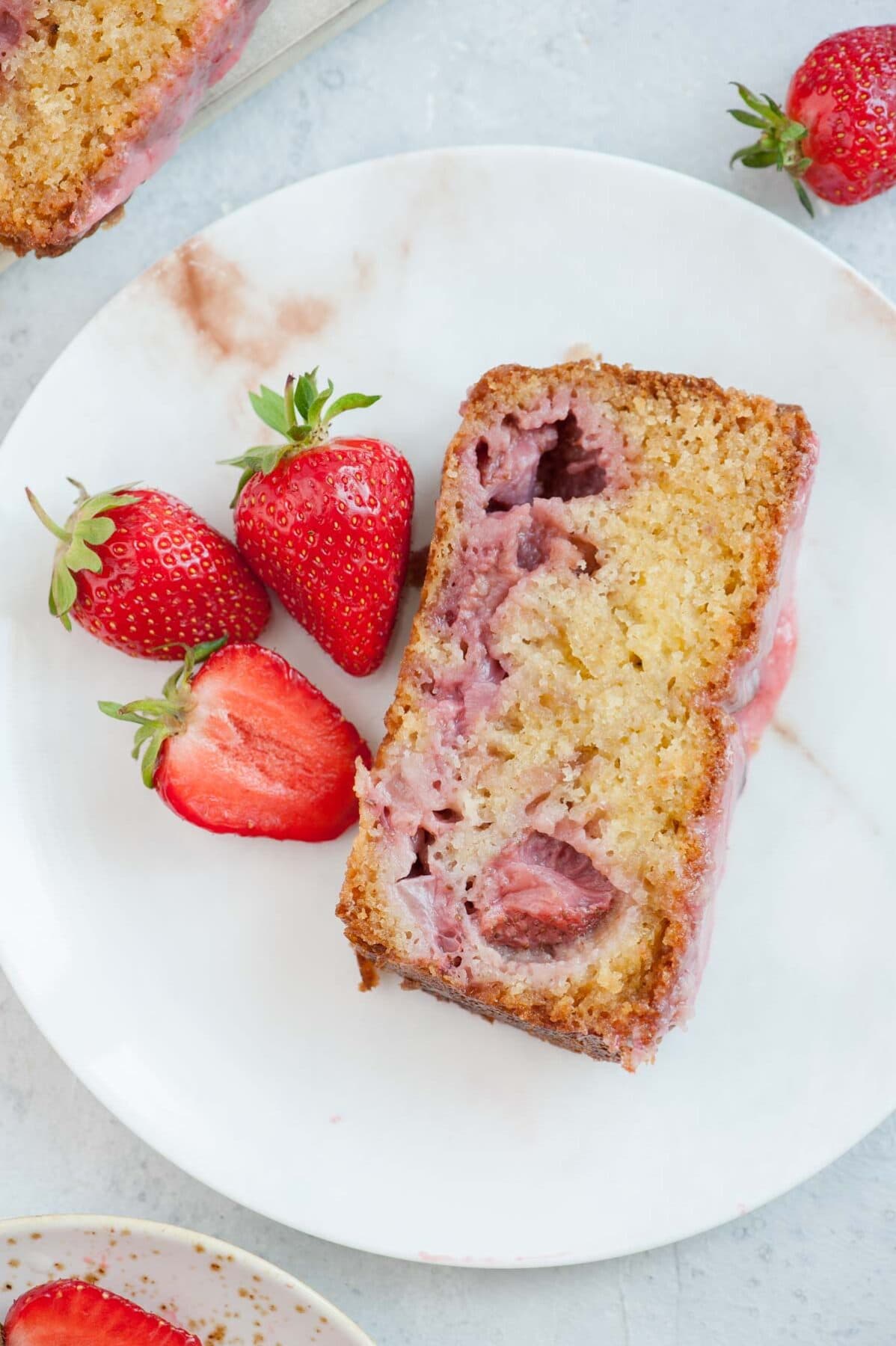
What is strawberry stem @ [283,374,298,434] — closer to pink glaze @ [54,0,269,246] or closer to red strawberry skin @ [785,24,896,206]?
pink glaze @ [54,0,269,246]

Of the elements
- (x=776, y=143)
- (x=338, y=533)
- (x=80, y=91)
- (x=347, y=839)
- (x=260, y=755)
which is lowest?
(x=347, y=839)

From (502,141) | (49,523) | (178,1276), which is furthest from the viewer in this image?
(502,141)

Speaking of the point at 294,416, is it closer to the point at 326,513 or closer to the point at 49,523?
the point at 326,513

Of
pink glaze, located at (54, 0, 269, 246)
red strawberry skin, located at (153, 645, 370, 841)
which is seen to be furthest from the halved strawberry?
pink glaze, located at (54, 0, 269, 246)

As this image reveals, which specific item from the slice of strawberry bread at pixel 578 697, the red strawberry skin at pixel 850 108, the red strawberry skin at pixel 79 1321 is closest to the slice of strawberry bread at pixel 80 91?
the slice of strawberry bread at pixel 578 697

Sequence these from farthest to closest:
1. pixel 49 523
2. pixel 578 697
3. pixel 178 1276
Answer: pixel 178 1276, pixel 49 523, pixel 578 697

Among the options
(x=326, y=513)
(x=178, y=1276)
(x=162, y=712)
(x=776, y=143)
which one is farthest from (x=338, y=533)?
(x=178, y=1276)
